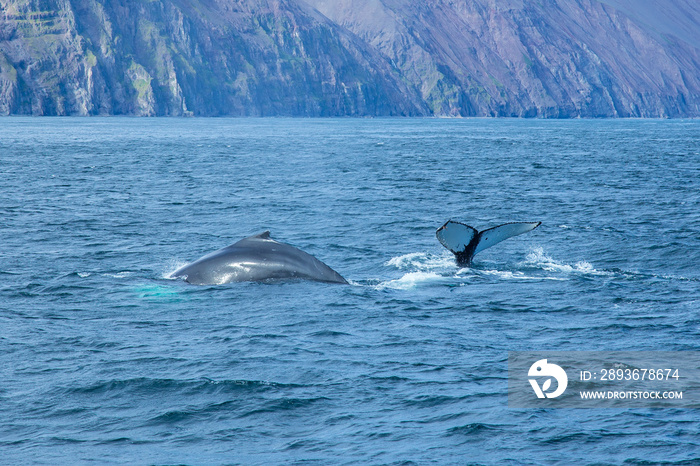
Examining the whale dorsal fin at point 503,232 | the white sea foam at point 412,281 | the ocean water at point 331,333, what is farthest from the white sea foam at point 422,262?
the whale dorsal fin at point 503,232

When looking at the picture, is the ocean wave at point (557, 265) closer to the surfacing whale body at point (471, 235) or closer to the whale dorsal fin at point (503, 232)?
the surfacing whale body at point (471, 235)

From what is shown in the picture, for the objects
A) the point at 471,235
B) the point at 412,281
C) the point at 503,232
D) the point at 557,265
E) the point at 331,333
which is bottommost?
the point at 557,265

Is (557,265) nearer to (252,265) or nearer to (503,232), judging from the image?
(503,232)

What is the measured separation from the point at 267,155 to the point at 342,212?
34.5 meters

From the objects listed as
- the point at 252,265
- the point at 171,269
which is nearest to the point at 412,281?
the point at 252,265

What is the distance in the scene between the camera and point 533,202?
30.9 m

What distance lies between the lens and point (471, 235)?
621 inches

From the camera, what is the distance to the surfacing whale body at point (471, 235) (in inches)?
571

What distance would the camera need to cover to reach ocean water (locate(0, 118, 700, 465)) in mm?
8398

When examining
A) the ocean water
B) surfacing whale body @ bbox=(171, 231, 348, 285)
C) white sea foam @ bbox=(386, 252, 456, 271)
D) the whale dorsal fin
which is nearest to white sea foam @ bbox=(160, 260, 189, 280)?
the ocean water

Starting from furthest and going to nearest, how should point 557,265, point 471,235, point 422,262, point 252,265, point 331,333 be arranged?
point 422,262 → point 557,265 → point 471,235 → point 252,265 → point 331,333

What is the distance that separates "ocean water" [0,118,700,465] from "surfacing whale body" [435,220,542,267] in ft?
2.18

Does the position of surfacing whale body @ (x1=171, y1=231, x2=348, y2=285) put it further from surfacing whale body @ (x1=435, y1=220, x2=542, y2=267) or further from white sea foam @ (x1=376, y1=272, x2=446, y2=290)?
surfacing whale body @ (x1=435, y1=220, x2=542, y2=267)

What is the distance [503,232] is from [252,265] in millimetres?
5010
